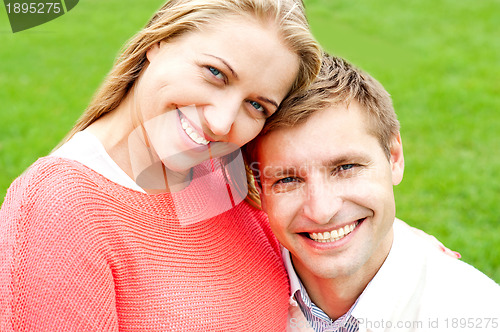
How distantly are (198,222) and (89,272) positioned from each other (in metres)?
0.48

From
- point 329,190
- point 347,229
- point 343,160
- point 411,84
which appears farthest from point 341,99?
point 411,84

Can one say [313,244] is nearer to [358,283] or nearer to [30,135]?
[358,283]

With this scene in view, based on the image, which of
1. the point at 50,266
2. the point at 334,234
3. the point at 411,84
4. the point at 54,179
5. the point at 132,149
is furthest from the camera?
the point at 411,84

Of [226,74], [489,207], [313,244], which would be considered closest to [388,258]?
[313,244]

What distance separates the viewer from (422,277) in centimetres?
214

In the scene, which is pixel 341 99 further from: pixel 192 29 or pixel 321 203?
pixel 192 29

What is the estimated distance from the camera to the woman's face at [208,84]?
185 centimetres

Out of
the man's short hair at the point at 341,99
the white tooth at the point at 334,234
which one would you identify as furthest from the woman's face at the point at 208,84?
the white tooth at the point at 334,234

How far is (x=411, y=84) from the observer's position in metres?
6.42

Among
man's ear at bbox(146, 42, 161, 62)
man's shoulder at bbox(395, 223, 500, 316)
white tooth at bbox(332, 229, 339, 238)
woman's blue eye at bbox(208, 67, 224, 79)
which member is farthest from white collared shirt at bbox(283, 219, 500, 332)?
man's ear at bbox(146, 42, 161, 62)

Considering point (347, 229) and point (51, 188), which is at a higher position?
point (51, 188)

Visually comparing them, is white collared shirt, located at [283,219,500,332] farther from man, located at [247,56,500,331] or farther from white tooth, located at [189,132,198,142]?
white tooth, located at [189,132,198,142]

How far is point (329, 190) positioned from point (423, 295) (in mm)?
471

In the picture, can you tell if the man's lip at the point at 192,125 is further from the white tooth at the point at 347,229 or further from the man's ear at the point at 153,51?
the white tooth at the point at 347,229
